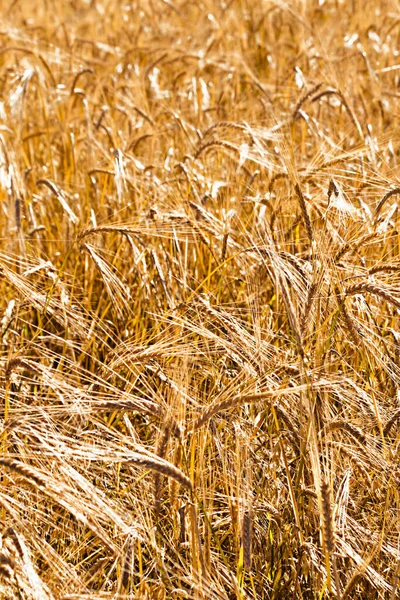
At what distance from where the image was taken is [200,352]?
1.48 m

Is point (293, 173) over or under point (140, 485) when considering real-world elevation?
over

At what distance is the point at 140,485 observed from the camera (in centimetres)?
163

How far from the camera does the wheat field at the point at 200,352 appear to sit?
1400 mm

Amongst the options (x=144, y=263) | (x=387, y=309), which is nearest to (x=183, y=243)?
(x=144, y=263)

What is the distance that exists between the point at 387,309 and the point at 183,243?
63 cm

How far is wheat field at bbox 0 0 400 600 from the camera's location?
1.40m

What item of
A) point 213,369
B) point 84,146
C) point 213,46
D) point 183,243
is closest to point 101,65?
point 213,46

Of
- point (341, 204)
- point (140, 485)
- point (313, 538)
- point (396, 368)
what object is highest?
point (341, 204)

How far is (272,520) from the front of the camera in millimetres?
1647

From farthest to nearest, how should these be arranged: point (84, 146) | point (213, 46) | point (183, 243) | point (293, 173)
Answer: point (213, 46)
point (84, 146)
point (183, 243)
point (293, 173)

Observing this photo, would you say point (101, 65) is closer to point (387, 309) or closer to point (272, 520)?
point (387, 309)

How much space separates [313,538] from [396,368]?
1.22 feet

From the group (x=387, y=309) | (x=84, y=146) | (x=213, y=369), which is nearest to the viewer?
(x=213, y=369)

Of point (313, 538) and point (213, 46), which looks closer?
point (313, 538)
